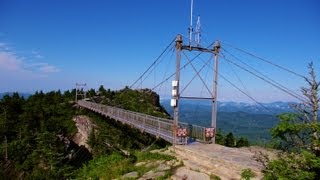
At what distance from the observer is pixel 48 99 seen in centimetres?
5438

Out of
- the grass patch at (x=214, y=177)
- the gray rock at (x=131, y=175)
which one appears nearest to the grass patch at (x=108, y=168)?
the gray rock at (x=131, y=175)

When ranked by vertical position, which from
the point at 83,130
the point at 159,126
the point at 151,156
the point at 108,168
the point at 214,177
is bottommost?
the point at 108,168

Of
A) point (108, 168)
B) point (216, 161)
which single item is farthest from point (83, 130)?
point (216, 161)

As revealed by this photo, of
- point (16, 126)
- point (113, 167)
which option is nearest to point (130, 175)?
point (113, 167)

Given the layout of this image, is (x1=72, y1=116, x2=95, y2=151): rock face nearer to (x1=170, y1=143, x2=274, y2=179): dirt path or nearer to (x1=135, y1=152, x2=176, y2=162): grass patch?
(x1=135, y1=152, x2=176, y2=162): grass patch

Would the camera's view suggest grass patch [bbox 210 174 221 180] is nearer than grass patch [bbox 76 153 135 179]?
Yes

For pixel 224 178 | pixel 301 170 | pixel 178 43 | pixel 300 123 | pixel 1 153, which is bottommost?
pixel 1 153

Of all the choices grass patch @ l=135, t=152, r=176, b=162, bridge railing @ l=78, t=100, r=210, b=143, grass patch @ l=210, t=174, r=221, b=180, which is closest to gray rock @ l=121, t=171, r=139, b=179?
grass patch @ l=135, t=152, r=176, b=162

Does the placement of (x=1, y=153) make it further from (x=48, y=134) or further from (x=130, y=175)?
(x=130, y=175)

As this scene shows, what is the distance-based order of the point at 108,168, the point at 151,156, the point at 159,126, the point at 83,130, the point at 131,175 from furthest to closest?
1. the point at 83,130
2. the point at 159,126
3. the point at 151,156
4. the point at 108,168
5. the point at 131,175

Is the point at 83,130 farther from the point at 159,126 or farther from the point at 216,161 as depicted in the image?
the point at 216,161

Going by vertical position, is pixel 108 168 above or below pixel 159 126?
below

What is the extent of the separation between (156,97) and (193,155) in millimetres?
38316

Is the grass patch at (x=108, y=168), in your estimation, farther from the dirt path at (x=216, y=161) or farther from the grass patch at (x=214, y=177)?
the grass patch at (x=214, y=177)
